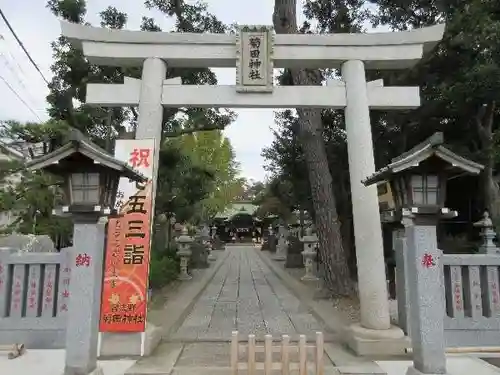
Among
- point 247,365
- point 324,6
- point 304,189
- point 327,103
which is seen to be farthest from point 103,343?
point 324,6

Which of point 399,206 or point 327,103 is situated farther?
point 327,103

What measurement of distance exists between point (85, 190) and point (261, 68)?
12.5 feet

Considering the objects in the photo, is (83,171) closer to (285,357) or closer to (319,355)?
(285,357)

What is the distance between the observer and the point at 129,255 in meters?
6.26

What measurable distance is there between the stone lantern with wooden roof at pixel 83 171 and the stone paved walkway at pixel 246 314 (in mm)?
3306

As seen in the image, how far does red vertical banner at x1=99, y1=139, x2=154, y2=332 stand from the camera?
611 centimetres

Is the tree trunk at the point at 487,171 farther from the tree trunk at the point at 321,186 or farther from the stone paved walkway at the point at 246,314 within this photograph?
the stone paved walkway at the point at 246,314

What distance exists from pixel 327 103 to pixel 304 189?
9237 millimetres

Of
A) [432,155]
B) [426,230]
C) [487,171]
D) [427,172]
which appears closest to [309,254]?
[487,171]

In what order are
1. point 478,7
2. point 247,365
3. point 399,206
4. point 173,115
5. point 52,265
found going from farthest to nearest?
1. point 173,115
2. point 478,7
3. point 52,265
4. point 399,206
5. point 247,365

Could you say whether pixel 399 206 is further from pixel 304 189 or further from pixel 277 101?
pixel 304 189

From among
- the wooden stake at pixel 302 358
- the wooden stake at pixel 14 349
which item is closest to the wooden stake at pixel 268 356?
the wooden stake at pixel 302 358

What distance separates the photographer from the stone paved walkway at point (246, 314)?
7.71 m

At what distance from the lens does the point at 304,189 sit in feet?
53.3
